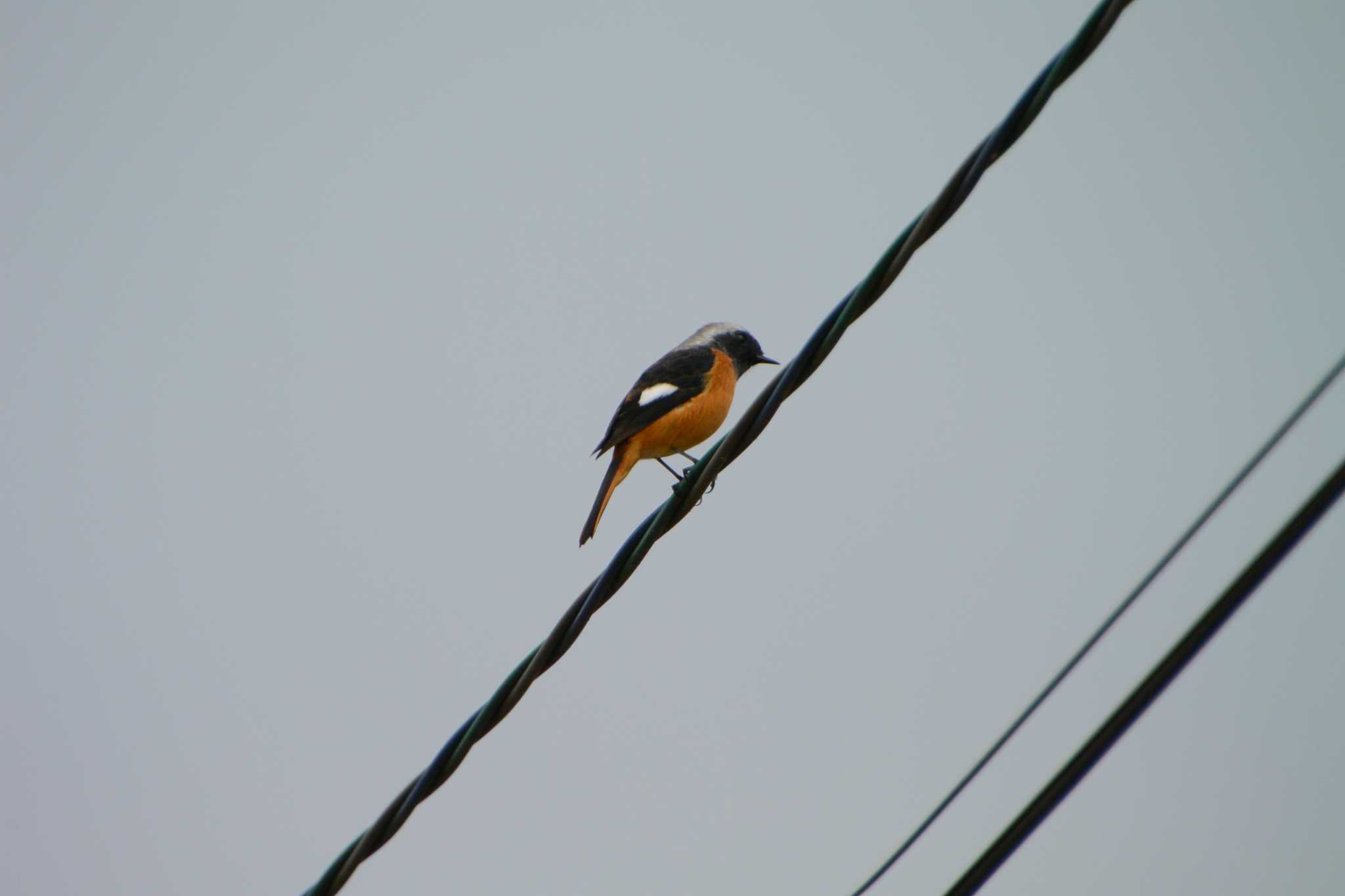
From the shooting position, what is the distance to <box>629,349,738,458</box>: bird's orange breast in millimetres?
6035

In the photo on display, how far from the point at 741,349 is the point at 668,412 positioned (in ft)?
6.70

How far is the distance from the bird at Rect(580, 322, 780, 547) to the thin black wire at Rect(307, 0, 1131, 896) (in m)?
2.32

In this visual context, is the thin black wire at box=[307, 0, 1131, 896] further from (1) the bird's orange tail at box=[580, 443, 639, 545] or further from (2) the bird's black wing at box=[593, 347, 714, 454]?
(2) the bird's black wing at box=[593, 347, 714, 454]

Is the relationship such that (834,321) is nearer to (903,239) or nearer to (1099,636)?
(903,239)

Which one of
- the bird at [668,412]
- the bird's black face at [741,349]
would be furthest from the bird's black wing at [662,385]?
the bird's black face at [741,349]

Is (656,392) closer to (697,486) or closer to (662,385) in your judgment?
(662,385)

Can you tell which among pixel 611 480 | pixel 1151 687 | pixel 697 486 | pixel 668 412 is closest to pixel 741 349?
pixel 668 412

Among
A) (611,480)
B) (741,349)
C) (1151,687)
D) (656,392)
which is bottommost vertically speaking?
(611,480)

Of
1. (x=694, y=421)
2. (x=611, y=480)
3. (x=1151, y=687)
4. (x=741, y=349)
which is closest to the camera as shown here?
(x=1151, y=687)

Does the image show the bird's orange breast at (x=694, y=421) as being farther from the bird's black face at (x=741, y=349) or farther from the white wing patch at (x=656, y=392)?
the bird's black face at (x=741, y=349)

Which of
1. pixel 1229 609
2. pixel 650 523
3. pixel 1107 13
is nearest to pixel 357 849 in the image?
pixel 650 523

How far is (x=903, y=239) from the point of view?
2543 millimetres

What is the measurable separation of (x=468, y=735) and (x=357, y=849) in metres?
0.38

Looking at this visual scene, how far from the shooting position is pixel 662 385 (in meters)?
6.38
